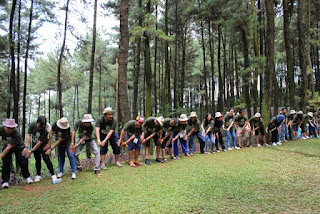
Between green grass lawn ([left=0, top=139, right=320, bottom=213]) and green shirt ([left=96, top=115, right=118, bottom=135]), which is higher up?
green shirt ([left=96, top=115, right=118, bottom=135])

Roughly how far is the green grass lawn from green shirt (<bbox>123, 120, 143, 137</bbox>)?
0.93 metres

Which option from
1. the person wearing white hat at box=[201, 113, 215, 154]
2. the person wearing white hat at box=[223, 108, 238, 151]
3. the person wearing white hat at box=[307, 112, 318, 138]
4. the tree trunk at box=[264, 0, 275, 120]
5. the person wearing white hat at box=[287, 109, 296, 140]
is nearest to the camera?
the person wearing white hat at box=[201, 113, 215, 154]

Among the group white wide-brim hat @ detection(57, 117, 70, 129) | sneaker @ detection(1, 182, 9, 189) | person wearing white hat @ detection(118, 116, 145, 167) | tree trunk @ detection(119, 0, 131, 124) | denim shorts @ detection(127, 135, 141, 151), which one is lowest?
sneaker @ detection(1, 182, 9, 189)

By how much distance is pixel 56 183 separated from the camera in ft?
15.4

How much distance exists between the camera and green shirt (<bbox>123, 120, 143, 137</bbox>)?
19.7 ft

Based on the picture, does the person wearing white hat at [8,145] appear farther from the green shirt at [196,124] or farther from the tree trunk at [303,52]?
the tree trunk at [303,52]

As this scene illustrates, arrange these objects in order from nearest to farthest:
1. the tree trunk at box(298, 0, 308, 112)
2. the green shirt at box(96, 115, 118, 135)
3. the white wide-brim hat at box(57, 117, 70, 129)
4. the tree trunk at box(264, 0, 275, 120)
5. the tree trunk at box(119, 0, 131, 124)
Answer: the white wide-brim hat at box(57, 117, 70, 129) < the green shirt at box(96, 115, 118, 135) < the tree trunk at box(119, 0, 131, 124) < the tree trunk at box(264, 0, 275, 120) < the tree trunk at box(298, 0, 308, 112)

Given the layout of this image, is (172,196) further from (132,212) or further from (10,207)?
(10,207)

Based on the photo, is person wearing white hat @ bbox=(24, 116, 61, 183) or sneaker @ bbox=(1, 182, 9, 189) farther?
person wearing white hat @ bbox=(24, 116, 61, 183)

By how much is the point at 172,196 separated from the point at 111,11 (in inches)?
482

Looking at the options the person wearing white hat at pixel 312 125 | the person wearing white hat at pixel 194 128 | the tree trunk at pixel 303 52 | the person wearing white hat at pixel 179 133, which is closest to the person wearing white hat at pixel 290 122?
the person wearing white hat at pixel 312 125

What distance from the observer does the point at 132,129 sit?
6082mm

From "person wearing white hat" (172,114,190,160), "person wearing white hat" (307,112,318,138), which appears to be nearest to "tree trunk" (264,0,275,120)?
"person wearing white hat" (307,112,318,138)

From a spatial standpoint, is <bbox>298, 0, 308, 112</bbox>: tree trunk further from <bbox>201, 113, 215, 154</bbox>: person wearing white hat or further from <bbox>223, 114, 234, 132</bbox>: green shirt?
<bbox>201, 113, 215, 154</bbox>: person wearing white hat
